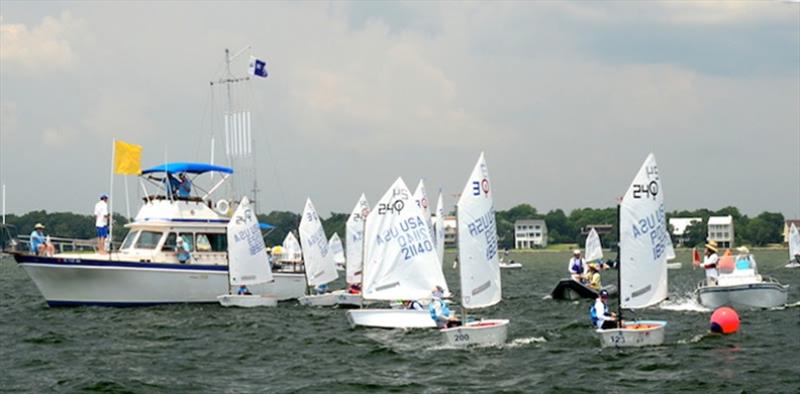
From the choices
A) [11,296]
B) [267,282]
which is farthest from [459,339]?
[11,296]

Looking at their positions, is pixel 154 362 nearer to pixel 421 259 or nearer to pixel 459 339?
pixel 459 339

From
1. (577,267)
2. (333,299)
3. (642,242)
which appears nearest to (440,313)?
(642,242)

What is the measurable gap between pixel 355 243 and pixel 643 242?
69.8 ft

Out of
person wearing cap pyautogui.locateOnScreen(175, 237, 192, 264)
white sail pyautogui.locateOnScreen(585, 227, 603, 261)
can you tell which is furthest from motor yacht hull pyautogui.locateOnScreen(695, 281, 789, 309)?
white sail pyautogui.locateOnScreen(585, 227, 603, 261)

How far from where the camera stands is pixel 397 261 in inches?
1388

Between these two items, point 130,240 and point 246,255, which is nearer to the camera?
point 246,255

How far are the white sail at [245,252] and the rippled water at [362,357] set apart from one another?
4.18m

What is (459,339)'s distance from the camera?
2866cm

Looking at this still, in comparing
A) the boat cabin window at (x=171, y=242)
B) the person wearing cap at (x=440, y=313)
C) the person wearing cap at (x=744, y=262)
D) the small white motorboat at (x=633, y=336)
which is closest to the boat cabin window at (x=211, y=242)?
the boat cabin window at (x=171, y=242)

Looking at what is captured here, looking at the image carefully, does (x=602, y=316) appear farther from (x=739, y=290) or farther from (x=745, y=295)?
(x=745, y=295)

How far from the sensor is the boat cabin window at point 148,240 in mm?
45406

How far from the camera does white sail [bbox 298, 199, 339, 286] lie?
48.1 metres

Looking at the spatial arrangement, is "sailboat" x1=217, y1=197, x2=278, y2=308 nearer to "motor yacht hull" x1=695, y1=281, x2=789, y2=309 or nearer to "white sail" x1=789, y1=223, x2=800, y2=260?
"motor yacht hull" x1=695, y1=281, x2=789, y2=309

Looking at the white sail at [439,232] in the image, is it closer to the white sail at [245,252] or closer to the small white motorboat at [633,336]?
the white sail at [245,252]
